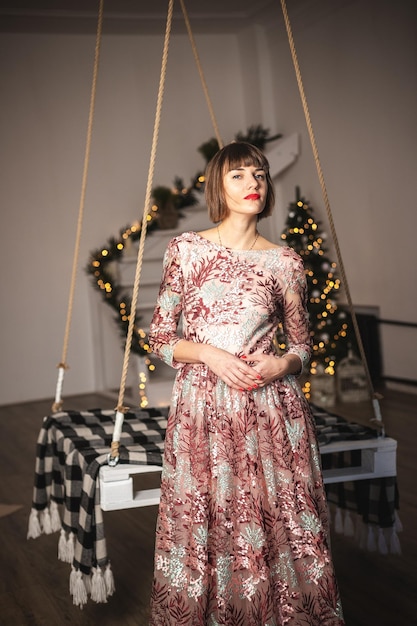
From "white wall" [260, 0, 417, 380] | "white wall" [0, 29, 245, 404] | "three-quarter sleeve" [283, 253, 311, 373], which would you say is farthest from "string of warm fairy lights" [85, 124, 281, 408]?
"three-quarter sleeve" [283, 253, 311, 373]

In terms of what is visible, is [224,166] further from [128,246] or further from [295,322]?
[128,246]

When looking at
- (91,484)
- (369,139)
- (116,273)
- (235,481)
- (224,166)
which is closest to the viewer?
(235,481)

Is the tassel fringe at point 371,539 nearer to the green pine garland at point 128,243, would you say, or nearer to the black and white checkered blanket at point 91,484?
the black and white checkered blanket at point 91,484

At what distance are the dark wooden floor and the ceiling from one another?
4136 mm

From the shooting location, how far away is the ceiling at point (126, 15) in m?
6.63

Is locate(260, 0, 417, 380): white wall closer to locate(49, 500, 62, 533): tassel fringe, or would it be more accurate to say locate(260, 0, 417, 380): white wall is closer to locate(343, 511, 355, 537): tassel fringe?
locate(343, 511, 355, 537): tassel fringe

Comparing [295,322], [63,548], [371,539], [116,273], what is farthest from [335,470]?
[116,273]

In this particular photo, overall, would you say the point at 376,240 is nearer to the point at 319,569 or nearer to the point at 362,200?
the point at 362,200

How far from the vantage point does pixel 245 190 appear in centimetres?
218

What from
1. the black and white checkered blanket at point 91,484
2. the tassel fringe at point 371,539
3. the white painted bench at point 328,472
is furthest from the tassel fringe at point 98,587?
the tassel fringe at point 371,539

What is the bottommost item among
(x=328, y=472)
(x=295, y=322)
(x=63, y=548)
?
(x=63, y=548)

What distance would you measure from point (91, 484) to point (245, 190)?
3.73ft

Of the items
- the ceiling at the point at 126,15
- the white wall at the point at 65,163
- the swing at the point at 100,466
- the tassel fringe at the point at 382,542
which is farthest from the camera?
the white wall at the point at 65,163

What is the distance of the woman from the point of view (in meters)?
2.09
